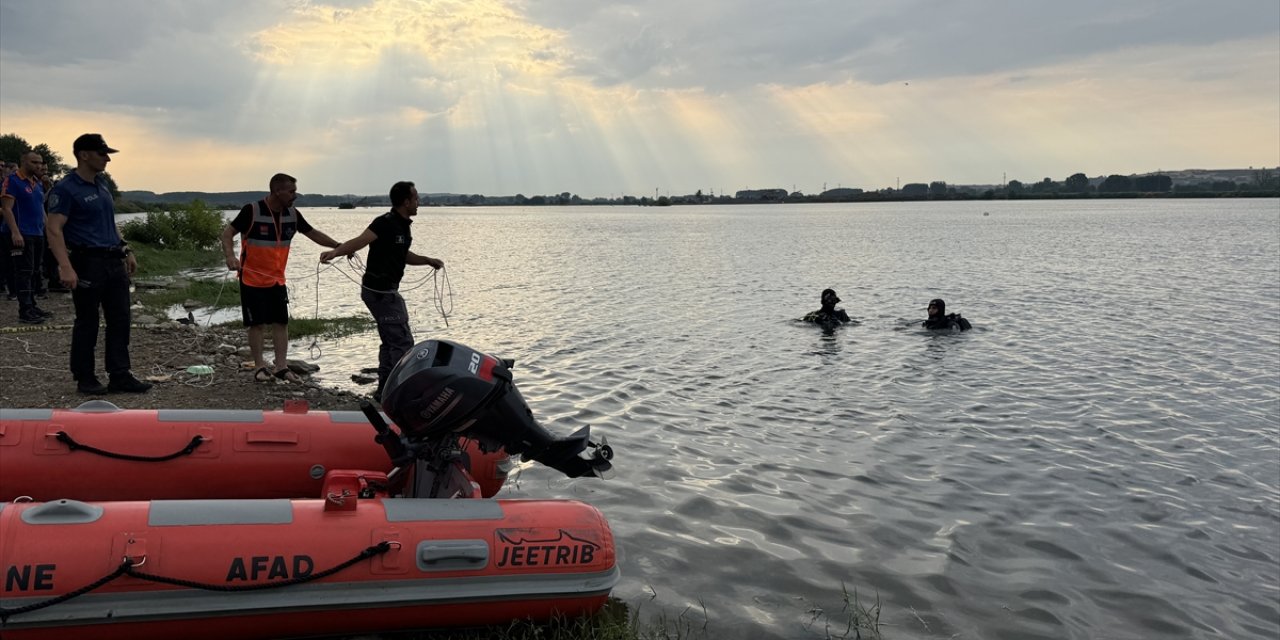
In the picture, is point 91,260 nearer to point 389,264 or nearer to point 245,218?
point 245,218

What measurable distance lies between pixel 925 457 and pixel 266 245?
20.6ft

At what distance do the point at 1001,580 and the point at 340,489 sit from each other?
402 centimetres

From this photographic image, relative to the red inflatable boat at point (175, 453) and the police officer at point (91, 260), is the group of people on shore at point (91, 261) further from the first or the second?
the red inflatable boat at point (175, 453)

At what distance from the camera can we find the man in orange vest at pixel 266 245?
23.7ft

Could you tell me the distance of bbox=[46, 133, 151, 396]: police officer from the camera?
6340 mm

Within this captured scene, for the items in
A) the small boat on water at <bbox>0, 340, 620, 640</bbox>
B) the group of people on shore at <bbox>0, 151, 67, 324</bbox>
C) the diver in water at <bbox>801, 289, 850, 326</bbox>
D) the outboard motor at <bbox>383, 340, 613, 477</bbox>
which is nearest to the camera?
the small boat on water at <bbox>0, 340, 620, 640</bbox>

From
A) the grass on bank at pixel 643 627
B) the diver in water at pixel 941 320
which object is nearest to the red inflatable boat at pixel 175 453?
the grass on bank at pixel 643 627

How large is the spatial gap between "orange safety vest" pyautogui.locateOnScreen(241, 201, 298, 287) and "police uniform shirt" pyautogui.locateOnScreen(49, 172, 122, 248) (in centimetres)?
103

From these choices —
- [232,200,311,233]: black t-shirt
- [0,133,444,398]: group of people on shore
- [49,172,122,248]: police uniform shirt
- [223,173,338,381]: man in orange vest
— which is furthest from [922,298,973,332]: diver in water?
[49,172,122,248]: police uniform shirt

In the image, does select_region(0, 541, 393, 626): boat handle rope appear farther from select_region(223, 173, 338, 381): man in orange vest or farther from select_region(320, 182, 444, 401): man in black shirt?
select_region(223, 173, 338, 381): man in orange vest

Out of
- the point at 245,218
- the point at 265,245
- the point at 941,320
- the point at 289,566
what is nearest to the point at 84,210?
the point at 245,218

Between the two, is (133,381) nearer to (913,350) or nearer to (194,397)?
(194,397)

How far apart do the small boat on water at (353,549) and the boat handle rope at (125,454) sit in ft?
0.12

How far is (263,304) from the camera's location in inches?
297
